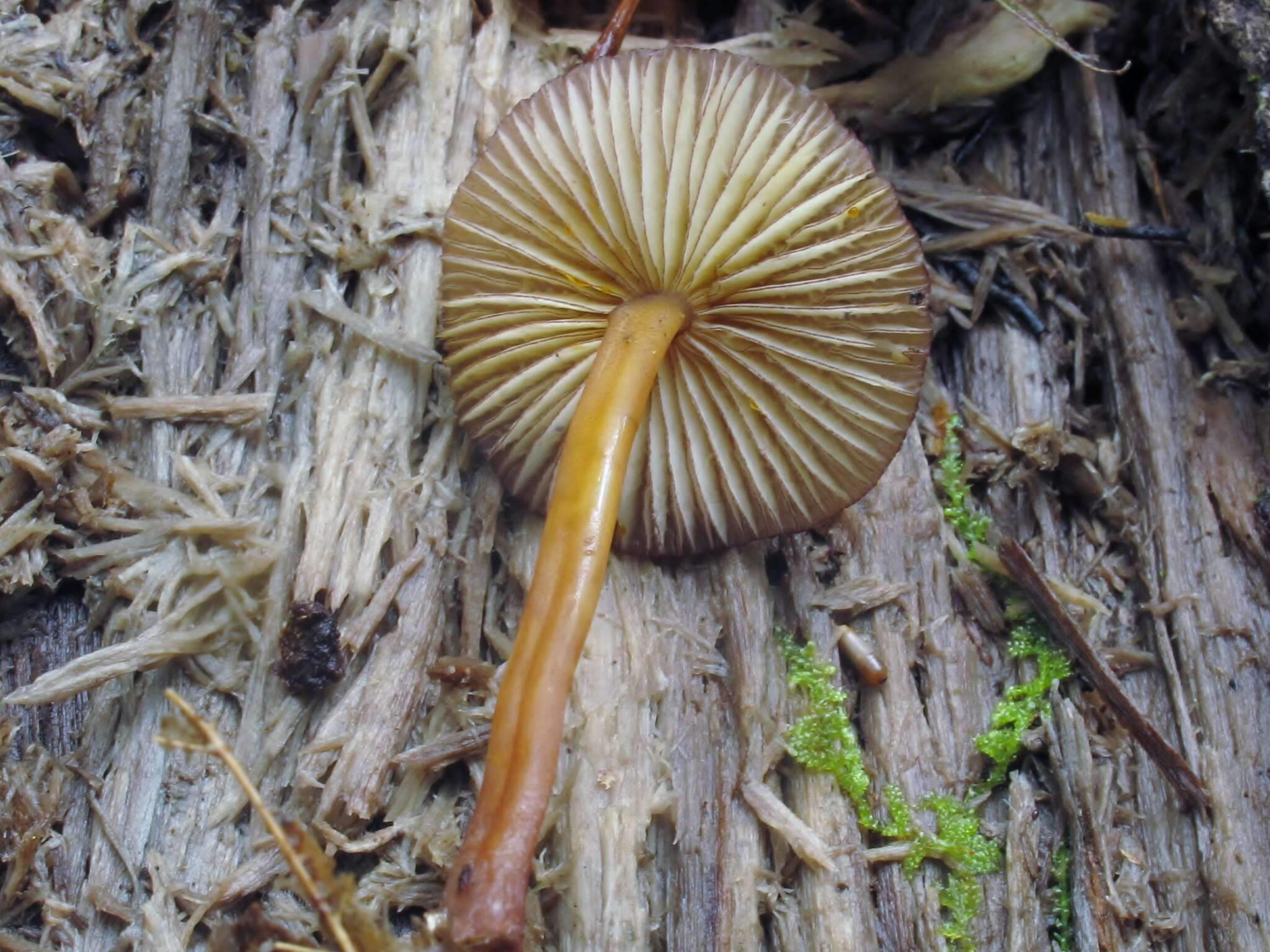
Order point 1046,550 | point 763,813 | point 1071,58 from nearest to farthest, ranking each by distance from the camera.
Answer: point 763,813 → point 1046,550 → point 1071,58

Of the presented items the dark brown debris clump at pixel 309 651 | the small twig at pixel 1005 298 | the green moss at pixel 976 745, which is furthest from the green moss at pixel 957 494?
the dark brown debris clump at pixel 309 651

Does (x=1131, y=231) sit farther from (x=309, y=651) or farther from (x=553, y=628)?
(x=309, y=651)

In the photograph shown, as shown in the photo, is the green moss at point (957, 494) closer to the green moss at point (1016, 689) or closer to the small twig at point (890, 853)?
the green moss at point (1016, 689)

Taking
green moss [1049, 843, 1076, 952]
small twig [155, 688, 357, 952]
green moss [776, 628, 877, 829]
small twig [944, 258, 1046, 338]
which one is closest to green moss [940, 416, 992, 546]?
small twig [944, 258, 1046, 338]

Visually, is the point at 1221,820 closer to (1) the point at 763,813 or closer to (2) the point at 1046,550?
(2) the point at 1046,550

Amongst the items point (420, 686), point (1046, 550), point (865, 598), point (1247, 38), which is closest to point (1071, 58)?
point (1247, 38)

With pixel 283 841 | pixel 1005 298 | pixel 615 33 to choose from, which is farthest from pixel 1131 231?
pixel 283 841
